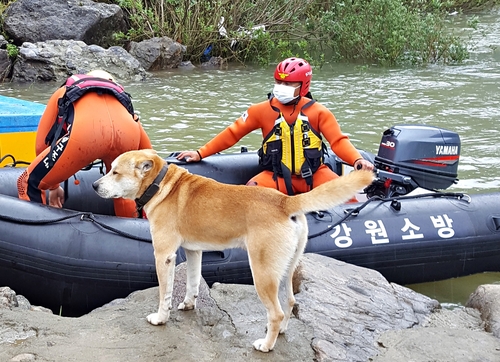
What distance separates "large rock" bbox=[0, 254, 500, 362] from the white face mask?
1.22 metres

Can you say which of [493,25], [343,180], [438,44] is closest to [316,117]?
[343,180]

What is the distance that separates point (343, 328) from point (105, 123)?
1.85 meters

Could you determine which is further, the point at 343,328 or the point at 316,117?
the point at 316,117

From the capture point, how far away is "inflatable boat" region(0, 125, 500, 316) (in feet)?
13.0

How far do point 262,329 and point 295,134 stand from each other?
5.52ft

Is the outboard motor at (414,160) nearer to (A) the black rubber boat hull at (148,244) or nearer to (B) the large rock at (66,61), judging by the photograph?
(A) the black rubber boat hull at (148,244)

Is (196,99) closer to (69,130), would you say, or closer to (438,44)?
(438,44)

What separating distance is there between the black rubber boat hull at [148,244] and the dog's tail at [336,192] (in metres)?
1.28

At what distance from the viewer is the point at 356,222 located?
177 inches

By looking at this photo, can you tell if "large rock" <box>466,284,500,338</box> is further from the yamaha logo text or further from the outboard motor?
the yamaha logo text

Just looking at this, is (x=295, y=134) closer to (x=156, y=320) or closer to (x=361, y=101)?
(x=156, y=320)

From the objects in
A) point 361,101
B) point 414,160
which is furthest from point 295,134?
point 361,101

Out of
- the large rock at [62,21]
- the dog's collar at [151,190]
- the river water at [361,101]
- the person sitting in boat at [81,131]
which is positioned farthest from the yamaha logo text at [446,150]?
the large rock at [62,21]

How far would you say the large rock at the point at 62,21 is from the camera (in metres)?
12.8
